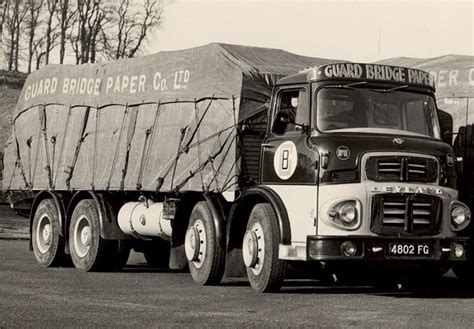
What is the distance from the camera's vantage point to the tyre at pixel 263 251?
12.8 metres

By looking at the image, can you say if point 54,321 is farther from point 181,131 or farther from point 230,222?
point 181,131

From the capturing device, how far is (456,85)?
571 inches

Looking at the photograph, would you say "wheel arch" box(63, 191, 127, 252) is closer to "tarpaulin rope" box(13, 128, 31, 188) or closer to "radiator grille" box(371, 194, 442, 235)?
"tarpaulin rope" box(13, 128, 31, 188)

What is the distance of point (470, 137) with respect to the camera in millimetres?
14078

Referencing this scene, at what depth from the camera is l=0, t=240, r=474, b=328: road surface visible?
9953mm

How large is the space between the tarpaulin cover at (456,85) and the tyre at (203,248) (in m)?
3.51

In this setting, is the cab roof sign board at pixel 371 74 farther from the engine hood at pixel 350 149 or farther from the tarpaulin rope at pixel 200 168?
the tarpaulin rope at pixel 200 168

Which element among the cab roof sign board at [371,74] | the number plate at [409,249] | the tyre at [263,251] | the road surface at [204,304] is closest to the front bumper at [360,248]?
the number plate at [409,249]

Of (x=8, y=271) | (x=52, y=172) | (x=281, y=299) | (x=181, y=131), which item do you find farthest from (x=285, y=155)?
(x=52, y=172)

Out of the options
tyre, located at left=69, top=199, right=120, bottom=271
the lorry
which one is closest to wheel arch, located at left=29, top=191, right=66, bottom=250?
the lorry

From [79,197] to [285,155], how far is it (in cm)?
591

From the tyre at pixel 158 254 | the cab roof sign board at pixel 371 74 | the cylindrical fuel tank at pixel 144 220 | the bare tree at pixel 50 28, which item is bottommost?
the tyre at pixel 158 254

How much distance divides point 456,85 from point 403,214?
2.89m

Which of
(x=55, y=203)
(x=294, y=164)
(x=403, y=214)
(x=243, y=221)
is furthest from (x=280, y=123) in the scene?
(x=55, y=203)
